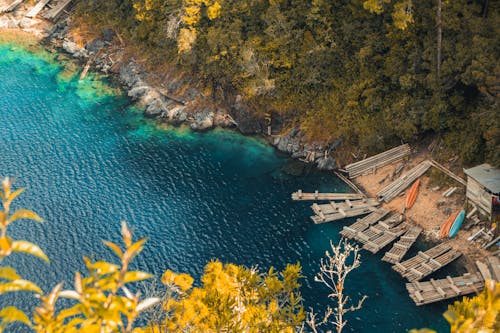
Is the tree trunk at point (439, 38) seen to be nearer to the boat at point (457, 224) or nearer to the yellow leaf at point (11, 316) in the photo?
the boat at point (457, 224)

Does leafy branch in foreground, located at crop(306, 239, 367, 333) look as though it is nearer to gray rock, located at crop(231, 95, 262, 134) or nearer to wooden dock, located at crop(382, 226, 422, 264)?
wooden dock, located at crop(382, 226, 422, 264)

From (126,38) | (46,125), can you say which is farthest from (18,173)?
(126,38)

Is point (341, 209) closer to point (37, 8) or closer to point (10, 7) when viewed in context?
point (37, 8)

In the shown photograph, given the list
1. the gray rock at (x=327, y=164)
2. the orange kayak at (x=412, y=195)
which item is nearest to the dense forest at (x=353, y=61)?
the gray rock at (x=327, y=164)

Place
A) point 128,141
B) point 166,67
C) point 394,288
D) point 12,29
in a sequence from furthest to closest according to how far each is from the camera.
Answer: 1. point 12,29
2. point 166,67
3. point 128,141
4. point 394,288

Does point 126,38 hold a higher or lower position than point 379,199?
higher

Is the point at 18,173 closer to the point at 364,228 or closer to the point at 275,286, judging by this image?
the point at 364,228

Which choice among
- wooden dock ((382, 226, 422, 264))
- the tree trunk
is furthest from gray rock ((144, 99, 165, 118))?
wooden dock ((382, 226, 422, 264))

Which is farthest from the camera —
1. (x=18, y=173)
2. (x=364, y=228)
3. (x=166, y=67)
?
(x=166, y=67)

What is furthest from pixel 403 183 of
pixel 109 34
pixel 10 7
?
pixel 10 7
